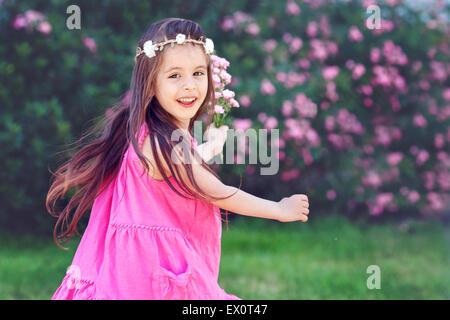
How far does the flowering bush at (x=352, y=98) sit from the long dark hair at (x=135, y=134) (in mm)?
2225

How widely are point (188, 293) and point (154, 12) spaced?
304cm

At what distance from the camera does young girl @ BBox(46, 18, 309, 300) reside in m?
2.02

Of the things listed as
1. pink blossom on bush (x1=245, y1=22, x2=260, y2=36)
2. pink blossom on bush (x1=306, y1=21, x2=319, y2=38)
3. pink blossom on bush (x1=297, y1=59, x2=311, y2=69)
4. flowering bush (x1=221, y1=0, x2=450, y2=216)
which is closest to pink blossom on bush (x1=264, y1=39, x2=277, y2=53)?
flowering bush (x1=221, y1=0, x2=450, y2=216)

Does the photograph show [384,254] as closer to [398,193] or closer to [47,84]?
[398,193]

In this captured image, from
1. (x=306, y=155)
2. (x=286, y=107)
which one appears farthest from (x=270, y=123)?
(x=306, y=155)

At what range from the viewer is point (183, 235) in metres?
2.12

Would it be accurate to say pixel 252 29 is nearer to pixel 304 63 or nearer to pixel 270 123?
pixel 304 63

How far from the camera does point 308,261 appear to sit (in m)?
4.15

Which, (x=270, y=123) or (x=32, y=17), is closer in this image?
(x=32, y=17)

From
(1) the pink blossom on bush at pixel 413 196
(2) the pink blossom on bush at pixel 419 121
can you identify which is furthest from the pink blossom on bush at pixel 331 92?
(1) the pink blossom on bush at pixel 413 196

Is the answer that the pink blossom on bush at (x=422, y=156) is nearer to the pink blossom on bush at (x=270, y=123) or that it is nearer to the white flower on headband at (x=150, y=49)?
the pink blossom on bush at (x=270, y=123)

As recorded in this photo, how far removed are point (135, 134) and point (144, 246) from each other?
16.3 inches

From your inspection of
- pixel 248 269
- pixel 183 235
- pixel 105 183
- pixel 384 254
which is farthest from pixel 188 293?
pixel 384 254

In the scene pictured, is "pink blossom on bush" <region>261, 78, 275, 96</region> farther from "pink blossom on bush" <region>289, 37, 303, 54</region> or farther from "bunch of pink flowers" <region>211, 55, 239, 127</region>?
"bunch of pink flowers" <region>211, 55, 239, 127</region>
